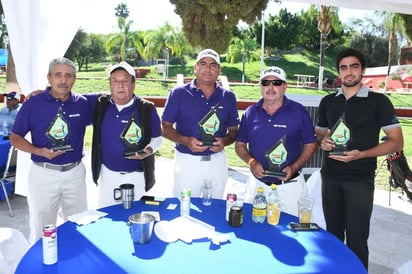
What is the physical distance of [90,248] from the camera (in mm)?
1968

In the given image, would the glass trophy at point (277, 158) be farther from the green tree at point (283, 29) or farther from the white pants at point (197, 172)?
the green tree at point (283, 29)

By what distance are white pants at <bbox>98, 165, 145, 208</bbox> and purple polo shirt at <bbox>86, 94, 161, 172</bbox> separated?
1.8 inches

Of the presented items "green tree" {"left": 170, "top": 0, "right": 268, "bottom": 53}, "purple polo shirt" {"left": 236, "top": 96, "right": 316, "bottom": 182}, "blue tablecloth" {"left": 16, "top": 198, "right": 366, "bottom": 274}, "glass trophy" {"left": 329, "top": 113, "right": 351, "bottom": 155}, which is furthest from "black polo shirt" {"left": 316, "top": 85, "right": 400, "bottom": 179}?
"green tree" {"left": 170, "top": 0, "right": 268, "bottom": 53}

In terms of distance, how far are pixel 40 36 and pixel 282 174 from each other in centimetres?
305

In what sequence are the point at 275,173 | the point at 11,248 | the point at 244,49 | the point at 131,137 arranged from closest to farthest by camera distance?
the point at 11,248 → the point at 275,173 → the point at 131,137 → the point at 244,49

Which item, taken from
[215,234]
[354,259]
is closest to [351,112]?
[354,259]

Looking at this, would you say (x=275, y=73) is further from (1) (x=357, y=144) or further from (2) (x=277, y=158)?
(1) (x=357, y=144)

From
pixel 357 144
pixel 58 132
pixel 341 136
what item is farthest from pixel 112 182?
pixel 357 144

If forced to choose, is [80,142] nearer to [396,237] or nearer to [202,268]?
[202,268]

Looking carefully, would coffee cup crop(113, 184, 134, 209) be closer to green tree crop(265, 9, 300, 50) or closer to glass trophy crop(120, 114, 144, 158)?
glass trophy crop(120, 114, 144, 158)

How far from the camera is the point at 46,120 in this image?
3.09 meters

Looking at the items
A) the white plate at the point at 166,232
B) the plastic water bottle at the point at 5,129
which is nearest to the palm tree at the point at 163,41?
the plastic water bottle at the point at 5,129

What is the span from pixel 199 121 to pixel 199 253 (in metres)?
1.66

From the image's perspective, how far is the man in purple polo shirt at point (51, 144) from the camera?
3.08m
